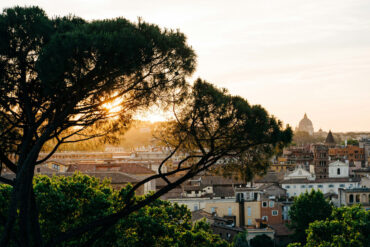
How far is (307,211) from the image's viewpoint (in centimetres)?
3083

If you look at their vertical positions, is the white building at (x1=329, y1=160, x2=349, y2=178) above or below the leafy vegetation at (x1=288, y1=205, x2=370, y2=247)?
above

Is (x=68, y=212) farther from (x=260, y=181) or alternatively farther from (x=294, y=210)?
(x=260, y=181)

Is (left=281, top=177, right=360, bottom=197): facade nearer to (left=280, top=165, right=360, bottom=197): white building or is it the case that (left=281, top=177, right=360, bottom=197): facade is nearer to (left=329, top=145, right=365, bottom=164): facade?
(left=280, top=165, right=360, bottom=197): white building

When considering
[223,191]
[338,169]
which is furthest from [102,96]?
[338,169]

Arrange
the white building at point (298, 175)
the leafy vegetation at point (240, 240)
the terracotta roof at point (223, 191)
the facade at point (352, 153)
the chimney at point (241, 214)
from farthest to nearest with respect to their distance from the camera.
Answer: the facade at point (352, 153) < the white building at point (298, 175) < the terracotta roof at point (223, 191) < the chimney at point (241, 214) < the leafy vegetation at point (240, 240)

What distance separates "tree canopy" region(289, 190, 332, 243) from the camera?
30609 millimetres

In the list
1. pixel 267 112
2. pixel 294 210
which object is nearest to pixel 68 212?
pixel 267 112

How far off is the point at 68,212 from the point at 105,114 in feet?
13.8

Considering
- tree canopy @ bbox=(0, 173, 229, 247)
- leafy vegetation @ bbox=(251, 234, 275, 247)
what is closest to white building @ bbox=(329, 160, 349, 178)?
leafy vegetation @ bbox=(251, 234, 275, 247)

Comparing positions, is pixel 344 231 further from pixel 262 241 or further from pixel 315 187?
pixel 315 187

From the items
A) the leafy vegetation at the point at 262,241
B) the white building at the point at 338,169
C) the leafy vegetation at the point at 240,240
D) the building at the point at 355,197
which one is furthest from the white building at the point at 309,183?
the leafy vegetation at the point at 240,240

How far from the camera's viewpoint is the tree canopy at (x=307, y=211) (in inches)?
1205

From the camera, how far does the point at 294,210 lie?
3156 cm

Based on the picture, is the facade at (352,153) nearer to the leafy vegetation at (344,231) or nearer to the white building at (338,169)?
the white building at (338,169)
